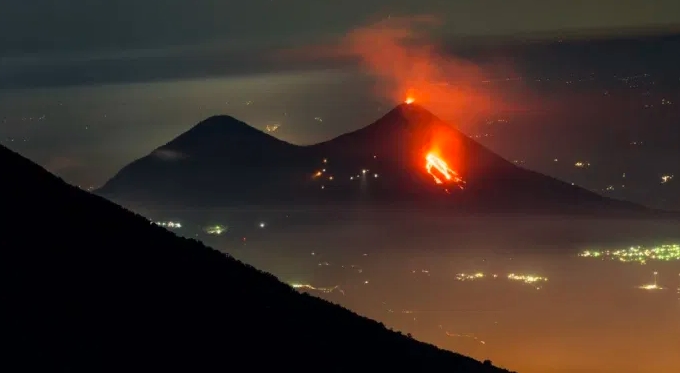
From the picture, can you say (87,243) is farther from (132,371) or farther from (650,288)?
(650,288)

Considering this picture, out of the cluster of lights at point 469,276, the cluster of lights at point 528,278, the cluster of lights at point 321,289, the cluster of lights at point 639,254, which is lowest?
the cluster of lights at point 321,289

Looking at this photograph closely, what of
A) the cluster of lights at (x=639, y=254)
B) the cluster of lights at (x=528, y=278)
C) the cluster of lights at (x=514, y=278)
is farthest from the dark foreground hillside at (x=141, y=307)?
the cluster of lights at (x=639, y=254)

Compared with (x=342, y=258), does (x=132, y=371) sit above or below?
below

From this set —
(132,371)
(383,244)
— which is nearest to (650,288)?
(383,244)

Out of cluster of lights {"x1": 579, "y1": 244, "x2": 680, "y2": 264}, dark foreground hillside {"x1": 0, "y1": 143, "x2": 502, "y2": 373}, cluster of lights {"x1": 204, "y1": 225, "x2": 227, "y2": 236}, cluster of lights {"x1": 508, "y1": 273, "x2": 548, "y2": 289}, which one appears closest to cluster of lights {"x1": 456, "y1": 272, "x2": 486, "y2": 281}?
cluster of lights {"x1": 508, "y1": 273, "x2": 548, "y2": 289}

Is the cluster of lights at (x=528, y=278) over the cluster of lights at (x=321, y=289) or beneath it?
over

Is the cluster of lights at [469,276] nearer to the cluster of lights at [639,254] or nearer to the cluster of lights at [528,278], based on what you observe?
the cluster of lights at [528,278]

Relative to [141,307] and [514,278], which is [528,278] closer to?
[514,278]
